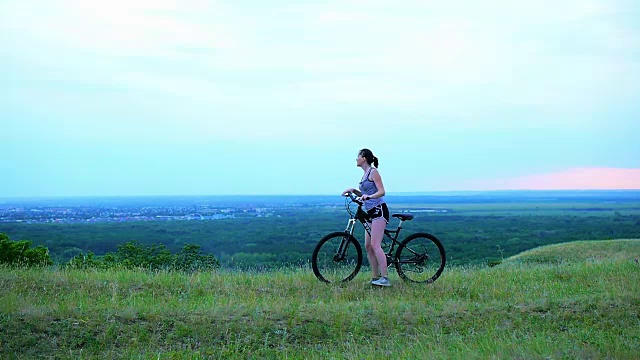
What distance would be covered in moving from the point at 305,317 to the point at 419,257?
3.31 metres

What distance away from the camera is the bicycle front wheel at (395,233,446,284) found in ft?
34.7

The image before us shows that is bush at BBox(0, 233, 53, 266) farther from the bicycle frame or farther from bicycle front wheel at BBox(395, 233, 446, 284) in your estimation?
bicycle front wheel at BBox(395, 233, 446, 284)

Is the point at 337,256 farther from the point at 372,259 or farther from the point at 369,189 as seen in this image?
the point at 369,189

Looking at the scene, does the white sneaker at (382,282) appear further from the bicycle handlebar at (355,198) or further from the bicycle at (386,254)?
the bicycle handlebar at (355,198)

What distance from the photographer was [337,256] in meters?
10.5

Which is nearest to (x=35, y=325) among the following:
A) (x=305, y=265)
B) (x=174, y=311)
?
(x=174, y=311)

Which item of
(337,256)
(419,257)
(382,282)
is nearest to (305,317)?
(382,282)

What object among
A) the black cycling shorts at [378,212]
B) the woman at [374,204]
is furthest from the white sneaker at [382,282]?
the black cycling shorts at [378,212]

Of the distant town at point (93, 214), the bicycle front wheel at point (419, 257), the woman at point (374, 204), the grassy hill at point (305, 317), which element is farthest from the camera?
the distant town at point (93, 214)

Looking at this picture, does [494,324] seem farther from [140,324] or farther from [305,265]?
[305,265]

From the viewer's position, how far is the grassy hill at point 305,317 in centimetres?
689

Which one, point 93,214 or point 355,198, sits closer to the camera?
point 355,198

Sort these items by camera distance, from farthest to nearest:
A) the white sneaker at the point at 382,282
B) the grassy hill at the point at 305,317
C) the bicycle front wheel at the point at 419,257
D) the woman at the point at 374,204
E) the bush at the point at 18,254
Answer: the bush at the point at 18,254 → the bicycle front wheel at the point at 419,257 → the white sneaker at the point at 382,282 → the woman at the point at 374,204 → the grassy hill at the point at 305,317

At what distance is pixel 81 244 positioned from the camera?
4244 cm
